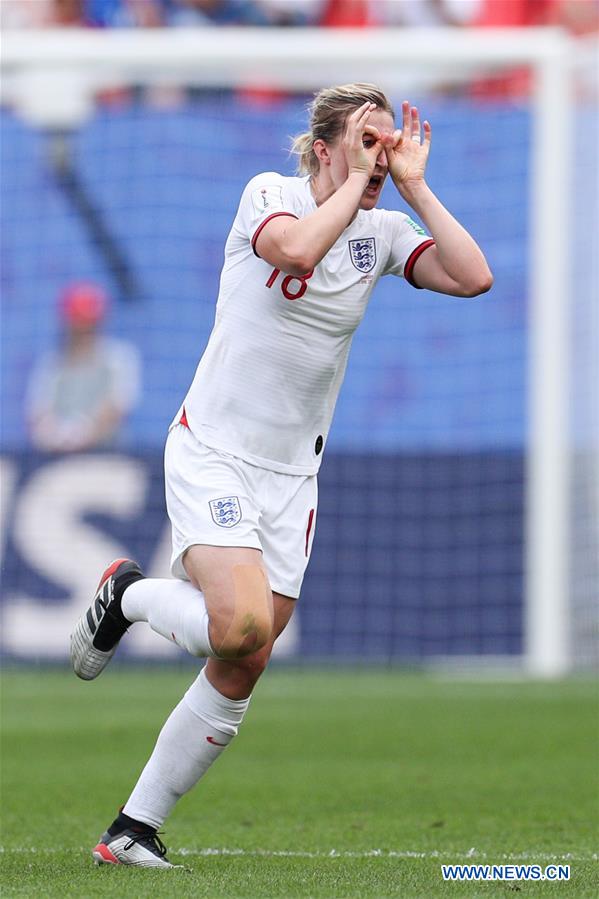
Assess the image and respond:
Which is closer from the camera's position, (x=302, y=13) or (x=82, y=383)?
(x=82, y=383)

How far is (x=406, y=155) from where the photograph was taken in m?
5.91

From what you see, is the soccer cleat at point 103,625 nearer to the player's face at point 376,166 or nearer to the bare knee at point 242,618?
the bare knee at point 242,618

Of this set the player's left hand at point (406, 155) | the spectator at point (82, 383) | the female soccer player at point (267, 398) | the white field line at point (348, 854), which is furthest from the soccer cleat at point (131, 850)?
the spectator at point (82, 383)

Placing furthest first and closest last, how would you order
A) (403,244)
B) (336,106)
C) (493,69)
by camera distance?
1. (493,69)
2. (403,244)
3. (336,106)

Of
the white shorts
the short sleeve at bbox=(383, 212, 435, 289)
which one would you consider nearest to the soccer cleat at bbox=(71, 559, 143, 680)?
the white shorts

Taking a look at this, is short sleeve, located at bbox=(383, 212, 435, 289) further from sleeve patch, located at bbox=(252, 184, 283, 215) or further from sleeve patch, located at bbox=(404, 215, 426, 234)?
sleeve patch, located at bbox=(252, 184, 283, 215)

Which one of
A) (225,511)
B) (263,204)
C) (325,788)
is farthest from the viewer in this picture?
(325,788)

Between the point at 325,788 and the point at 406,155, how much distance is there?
3.64 metres

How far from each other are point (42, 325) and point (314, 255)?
471 inches

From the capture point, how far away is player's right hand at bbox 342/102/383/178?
5695 mm

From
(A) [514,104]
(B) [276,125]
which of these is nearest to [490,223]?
(A) [514,104]

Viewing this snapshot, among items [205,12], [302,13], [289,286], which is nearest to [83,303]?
[205,12]

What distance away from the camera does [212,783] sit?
8852 mm

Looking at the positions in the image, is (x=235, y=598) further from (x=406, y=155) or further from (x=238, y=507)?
(x=406, y=155)
